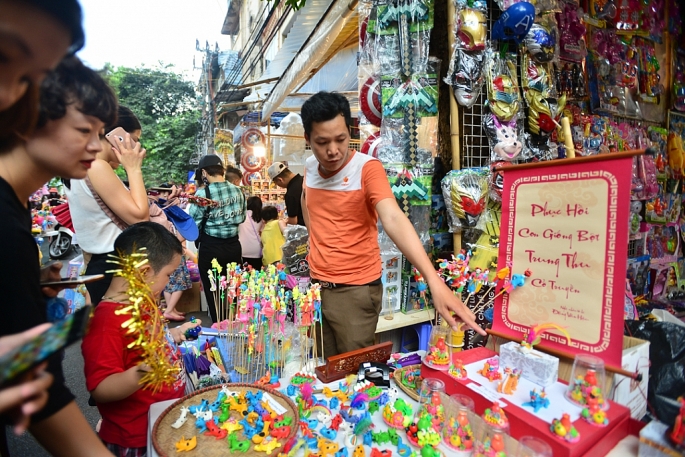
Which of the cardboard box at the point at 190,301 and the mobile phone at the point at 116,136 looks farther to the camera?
the cardboard box at the point at 190,301

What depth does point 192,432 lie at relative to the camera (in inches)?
46.1

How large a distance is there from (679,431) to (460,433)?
0.51m

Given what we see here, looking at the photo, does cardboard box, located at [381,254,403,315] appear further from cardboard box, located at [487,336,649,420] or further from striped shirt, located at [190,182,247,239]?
striped shirt, located at [190,182,247,239]

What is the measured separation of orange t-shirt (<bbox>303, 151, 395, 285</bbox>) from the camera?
196cm

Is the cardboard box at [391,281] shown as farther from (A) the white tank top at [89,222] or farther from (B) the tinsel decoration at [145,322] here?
(B) the tinsel decoration at [145,322]

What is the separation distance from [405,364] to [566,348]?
676 millimetres

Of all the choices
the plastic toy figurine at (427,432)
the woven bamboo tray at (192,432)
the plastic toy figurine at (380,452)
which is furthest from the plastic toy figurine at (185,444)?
the plastic toy figurine at (427,432)

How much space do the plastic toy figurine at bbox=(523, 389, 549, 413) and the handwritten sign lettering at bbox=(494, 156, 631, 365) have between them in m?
0.22

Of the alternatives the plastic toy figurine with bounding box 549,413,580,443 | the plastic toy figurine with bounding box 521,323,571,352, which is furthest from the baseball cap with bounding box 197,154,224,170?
the plastic toy figurine with bounding box 549,413,580,443

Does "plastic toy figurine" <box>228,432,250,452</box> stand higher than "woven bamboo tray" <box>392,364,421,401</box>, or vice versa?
"plastic toy figurine" <box>228,432,250,452</box>

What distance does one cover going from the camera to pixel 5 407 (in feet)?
1.57

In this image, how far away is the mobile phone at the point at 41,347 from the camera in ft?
1.54

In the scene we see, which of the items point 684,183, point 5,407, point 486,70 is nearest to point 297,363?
point 5,407

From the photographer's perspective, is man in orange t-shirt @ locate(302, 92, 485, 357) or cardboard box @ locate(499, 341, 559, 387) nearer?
cardboard box @ locate(499, 341, 559, 387)
